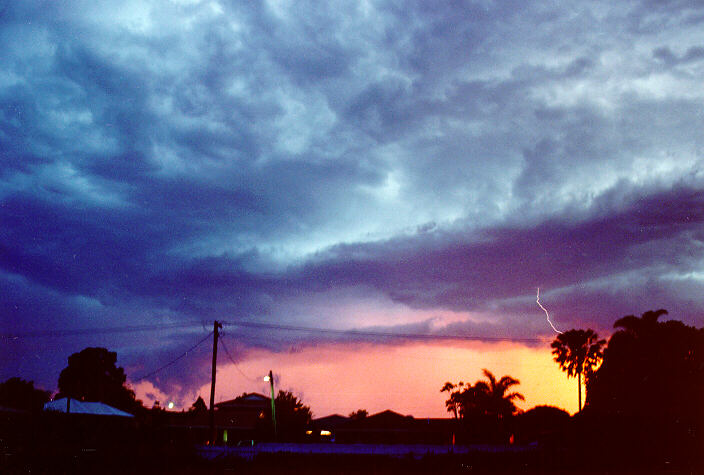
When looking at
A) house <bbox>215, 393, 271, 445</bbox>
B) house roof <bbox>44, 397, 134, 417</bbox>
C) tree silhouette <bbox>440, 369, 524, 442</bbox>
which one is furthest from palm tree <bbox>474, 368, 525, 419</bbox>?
house roof <bbox>44, 397, 134, 417</bbox>

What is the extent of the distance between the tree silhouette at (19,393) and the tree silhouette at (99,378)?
11.0 feet

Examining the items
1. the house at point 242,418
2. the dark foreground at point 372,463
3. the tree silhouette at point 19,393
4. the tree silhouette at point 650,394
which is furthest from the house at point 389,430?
the tree silhouette at point 19,393

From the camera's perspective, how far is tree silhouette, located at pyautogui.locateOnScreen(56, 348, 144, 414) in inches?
3538

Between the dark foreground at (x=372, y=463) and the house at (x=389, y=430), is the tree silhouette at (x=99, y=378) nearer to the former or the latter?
the house at (x=389, y=430)

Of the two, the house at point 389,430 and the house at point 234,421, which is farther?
the house at point 234,421

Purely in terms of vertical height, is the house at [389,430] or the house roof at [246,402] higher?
the house roof at [246,402]

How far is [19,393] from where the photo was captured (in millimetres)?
81312

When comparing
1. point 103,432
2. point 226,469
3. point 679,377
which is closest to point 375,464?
point 226,469

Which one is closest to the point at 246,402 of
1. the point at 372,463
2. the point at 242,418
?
the point at 242,418

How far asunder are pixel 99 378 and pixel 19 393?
13672 mm

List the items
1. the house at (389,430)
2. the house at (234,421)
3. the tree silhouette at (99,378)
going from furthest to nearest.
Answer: the tree silhouette at (99,378) → the house at (234,421) → the house at (389,430)

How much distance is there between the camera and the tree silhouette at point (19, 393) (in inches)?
3031

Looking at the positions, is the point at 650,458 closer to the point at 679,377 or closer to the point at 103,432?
the point at 679,377

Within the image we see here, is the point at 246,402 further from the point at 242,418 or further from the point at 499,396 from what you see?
the point at 499,396
